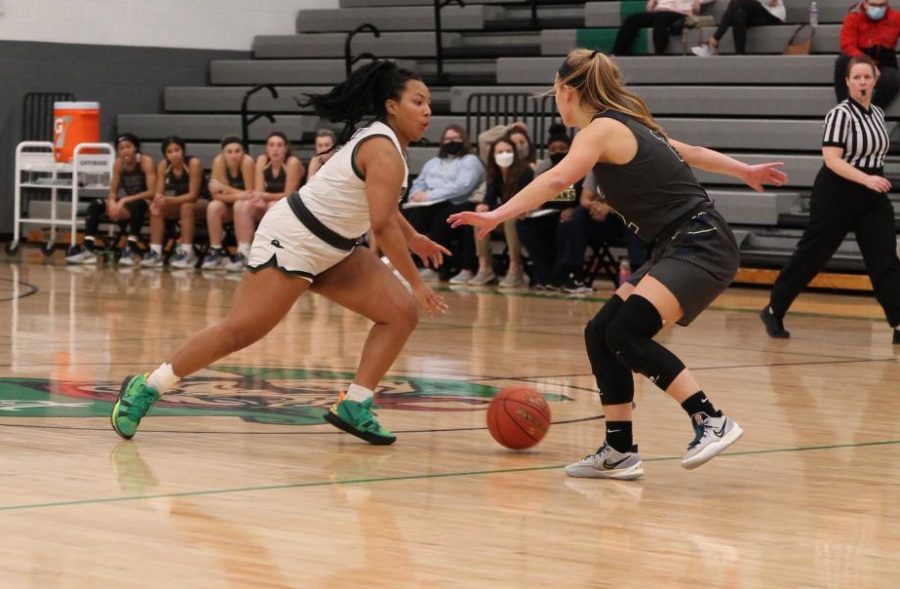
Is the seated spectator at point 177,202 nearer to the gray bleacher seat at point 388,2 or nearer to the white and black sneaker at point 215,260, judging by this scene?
the white and black sneaker at point 215,260

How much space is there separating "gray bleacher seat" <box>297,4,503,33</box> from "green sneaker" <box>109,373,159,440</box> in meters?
13.9

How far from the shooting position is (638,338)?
17.4 feet

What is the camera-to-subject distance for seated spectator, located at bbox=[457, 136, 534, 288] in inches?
568

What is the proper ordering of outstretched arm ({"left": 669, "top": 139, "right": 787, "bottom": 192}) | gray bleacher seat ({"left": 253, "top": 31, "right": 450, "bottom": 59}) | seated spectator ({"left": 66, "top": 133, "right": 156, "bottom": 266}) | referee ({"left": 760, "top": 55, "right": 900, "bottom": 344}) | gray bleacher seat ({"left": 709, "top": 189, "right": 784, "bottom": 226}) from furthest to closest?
gray bleacher seat ({"left": 253, "top": 31, "right": 450, "bottom": 59})
seated spectator ({"left": 66, "top": 133, "right": 156, "bottom": 266})
gray bleacher seat ({"left": 709, "top": 189, "right": 784, "bottom": 226})
referee ({"left": 760, "top": 55, "right": 900, "bottom": 344})
outstretched arm ({"left": 669, "top": 139, "right": 787, "bottom": 192})

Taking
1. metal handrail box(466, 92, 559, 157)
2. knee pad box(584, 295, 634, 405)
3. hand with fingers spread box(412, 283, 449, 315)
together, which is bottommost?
knee pad box(584, 295, 634, 405)

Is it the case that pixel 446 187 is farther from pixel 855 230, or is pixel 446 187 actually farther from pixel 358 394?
pixel 358 394

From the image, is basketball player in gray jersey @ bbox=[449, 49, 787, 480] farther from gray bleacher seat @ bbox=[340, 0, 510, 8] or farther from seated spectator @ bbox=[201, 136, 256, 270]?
gray bleacher seat @ bbox=[340, 0, 510, 8]

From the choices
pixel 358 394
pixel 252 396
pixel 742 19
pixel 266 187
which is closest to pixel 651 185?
pixel 358 394

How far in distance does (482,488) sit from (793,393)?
3072mm

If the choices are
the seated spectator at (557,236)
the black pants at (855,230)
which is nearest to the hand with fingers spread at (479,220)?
the black pants at (855,230)

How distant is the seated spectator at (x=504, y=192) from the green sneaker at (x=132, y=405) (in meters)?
8.40

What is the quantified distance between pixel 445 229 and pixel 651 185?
385 inches

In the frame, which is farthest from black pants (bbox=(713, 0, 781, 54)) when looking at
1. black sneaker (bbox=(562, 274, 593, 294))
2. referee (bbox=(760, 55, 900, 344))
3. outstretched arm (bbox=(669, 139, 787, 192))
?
outstretched arm (bbox=(669, 139, 787, 192))

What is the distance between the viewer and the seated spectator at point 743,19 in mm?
16234
